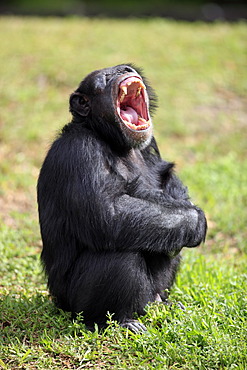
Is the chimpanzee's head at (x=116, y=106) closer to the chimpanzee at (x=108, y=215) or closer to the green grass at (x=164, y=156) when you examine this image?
the chimpanzee at (x=108, y=215)

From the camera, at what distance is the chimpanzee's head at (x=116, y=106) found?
14.9 ft

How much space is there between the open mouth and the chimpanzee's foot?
4.97 feet

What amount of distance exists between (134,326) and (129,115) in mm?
1715

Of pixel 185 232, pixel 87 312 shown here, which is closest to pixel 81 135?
pixel 185 232

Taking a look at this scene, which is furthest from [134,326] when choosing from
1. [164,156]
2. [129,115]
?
[164,156]

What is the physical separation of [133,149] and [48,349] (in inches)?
70.6

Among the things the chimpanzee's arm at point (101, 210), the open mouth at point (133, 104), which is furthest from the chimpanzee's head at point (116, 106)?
the chimpanzee's arm at point (101, 210)

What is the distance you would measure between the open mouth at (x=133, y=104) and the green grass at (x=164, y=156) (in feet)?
4.77

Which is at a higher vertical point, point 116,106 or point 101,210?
point 116,106

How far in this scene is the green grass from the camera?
390 cm

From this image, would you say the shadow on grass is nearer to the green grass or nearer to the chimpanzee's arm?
the green grass

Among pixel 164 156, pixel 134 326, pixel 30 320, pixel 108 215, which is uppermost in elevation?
pixel 108 215

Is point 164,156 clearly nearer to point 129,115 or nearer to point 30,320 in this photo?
point 129,115

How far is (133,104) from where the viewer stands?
4.77 m
